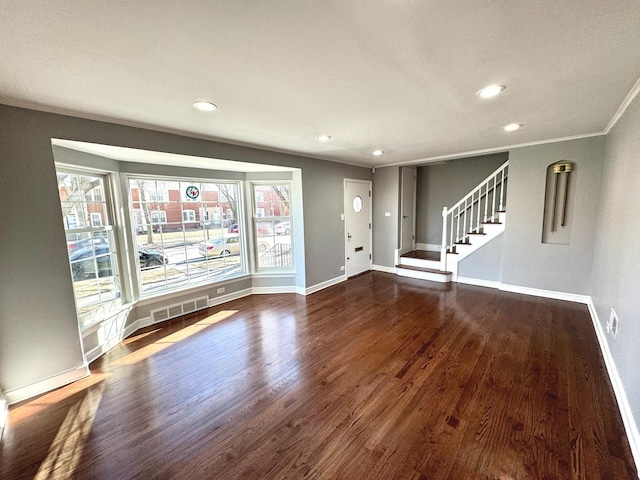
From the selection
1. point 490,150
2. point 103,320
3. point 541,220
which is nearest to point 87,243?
point 103,320

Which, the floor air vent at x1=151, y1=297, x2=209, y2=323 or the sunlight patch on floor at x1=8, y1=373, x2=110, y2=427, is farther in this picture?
the floor air vent at x1=151, y1=297, x2=209, y2=323

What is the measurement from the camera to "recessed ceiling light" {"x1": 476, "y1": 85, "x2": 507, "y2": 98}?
195 cm

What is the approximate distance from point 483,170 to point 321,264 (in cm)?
426

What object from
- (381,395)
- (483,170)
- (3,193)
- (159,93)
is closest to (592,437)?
(381,395)

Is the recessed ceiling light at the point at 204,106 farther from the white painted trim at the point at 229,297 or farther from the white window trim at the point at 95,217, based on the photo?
the white painted trim at the point at 229,297

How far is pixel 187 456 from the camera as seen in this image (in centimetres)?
165

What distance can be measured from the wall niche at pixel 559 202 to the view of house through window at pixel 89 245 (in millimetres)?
6092

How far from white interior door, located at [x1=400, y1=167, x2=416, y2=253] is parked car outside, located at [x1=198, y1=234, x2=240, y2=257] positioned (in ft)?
11.9

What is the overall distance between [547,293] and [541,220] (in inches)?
45.3

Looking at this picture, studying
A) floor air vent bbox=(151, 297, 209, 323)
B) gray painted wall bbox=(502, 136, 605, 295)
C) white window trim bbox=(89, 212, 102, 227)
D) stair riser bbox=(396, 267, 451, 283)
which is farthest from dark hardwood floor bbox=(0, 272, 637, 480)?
stair riser bbox=(396, 267, 451, 283)

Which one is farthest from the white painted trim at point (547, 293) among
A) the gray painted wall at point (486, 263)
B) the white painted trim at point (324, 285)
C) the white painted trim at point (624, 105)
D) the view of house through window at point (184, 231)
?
the view of house through window at point (184, 231)

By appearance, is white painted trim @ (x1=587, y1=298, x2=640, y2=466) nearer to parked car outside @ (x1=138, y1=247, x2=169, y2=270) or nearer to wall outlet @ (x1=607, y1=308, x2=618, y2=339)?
wall outlet @ (x1=607, y1=308, x2=618, y2=339)

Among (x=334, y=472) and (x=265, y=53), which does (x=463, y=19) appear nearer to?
(x=265, y=53)

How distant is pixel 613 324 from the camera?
2344 mm
